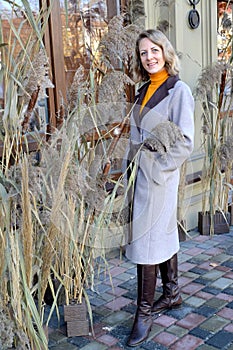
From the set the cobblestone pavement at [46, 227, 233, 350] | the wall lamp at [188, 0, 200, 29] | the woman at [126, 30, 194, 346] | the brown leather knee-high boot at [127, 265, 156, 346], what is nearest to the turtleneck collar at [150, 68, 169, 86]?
the woman at [126, 30, 194, 346]

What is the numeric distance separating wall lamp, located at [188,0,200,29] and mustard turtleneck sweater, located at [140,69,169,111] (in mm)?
1793

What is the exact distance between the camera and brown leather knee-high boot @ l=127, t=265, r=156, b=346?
92.0 inches

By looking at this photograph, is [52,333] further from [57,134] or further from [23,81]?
[23,81]

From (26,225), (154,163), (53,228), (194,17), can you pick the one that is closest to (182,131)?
(154,163)

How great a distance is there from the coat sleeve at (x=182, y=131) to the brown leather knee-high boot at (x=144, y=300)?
1.49 ft

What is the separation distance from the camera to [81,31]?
3387mm

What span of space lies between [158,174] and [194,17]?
224cm

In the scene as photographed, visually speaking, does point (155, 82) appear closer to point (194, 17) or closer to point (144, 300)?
point (144, 300)

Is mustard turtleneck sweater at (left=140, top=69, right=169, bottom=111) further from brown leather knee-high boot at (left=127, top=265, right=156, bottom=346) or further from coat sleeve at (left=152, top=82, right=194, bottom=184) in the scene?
brown leather knee-high boot at (left=127, top=265, right=156, bottom=346)

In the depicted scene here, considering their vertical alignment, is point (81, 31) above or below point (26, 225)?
above

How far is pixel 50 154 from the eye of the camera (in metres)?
1.96

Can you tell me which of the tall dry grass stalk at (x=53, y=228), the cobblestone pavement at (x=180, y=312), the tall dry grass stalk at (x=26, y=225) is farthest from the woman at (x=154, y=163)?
the tall dry grass stalk at (x=26, y=225)

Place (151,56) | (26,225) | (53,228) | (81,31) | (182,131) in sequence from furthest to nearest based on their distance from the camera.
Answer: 1. (81,31)
2. (151,56)
3. (182,131)
4. (53,228)
5. (26,225)

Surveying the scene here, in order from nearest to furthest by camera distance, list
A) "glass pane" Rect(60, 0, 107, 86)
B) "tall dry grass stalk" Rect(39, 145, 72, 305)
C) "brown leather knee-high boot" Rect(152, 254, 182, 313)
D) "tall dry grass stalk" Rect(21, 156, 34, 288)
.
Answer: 1. "tall dry grass stalk" Rect(21, 156, 34, 288)
2. "tall dry grass stalk" Rect(39, 145, 72, 305)
3. "brown leather knee-high boot" Rect(152, 254, 182, 313)
4. "glass pane" Rect(60, 0, 107, 86)
